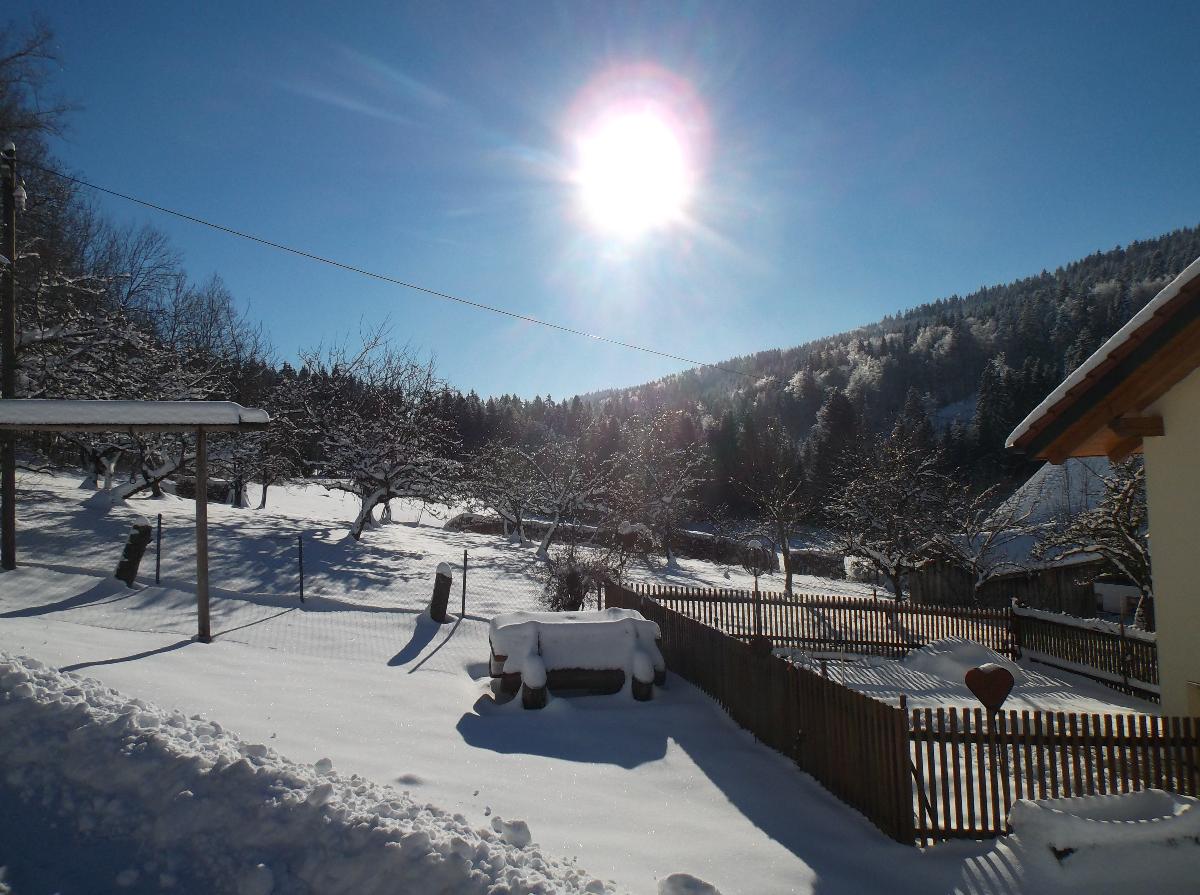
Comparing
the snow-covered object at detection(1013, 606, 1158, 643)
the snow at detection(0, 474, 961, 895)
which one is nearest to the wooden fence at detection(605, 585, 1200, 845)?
the snow at detection(0, 474, 961, 895)

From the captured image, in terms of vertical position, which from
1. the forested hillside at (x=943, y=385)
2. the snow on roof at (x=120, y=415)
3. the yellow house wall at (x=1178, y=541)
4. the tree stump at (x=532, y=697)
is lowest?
the tree stump at (x=532, y=697)

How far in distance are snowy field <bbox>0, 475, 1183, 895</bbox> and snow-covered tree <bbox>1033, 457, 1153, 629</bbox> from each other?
12.3 meters

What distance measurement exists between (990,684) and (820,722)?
1.53 meters

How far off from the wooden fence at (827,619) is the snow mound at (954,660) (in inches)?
62.5

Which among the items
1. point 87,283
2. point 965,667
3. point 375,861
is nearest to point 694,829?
point 375,861

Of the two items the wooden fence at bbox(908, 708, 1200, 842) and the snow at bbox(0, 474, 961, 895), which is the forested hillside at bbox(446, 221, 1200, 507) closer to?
Answer: the snow at bbox(0, 474, 961, 895)

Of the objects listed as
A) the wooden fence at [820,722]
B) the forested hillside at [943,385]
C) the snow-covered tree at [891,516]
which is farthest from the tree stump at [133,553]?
the forested hillside at [943,385]

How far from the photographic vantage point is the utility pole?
43.4 ft

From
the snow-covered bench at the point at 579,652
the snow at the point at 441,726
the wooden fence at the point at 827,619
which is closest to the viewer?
the snow at the point at 441,726

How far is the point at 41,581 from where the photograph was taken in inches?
504

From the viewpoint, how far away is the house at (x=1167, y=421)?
5.64m

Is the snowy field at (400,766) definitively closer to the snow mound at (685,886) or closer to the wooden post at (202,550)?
the snow mound at (685,886)

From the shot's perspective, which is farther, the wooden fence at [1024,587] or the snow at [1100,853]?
the wooden fence at [1024,587]

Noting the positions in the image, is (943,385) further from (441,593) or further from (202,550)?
(202,550)
